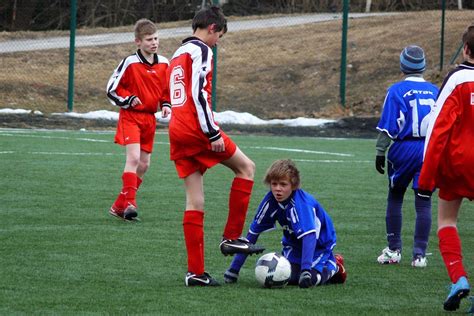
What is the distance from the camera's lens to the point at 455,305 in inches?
226

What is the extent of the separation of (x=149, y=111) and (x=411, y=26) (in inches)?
844

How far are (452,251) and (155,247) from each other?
9.27 ft

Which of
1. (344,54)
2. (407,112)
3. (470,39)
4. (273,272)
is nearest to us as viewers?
(470,39)

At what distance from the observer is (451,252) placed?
5.90m

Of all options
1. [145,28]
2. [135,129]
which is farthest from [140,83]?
[145,28]

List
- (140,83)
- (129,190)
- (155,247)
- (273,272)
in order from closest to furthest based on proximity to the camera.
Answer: (273,272)
(155,247)
(129,190)
(140,83)

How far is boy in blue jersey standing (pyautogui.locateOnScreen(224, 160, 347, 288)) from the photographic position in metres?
6.55

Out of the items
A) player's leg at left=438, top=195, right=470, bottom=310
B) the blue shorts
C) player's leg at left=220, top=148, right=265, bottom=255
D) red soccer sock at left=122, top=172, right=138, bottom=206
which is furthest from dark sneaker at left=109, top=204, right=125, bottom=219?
player's leg at left=438, top=195, right=470, bottom=310

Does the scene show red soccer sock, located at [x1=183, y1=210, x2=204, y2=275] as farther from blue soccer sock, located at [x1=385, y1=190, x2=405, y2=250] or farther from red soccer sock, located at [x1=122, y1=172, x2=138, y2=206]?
red soccer sock, located at [x1=122, y1=172, x2=138, y2=206]

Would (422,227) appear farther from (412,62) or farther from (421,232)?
(412,62)

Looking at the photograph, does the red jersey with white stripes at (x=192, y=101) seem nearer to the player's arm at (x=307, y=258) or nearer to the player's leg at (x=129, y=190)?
the player's arm at (x=307, y=258)

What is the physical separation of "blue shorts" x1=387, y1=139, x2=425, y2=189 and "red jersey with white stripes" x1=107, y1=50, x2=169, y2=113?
296 centimetres

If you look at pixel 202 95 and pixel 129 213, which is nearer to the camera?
pixel 202 95

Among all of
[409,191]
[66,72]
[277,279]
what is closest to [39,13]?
[66,72]
